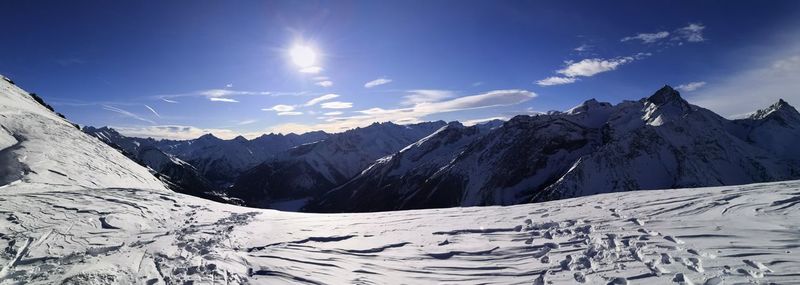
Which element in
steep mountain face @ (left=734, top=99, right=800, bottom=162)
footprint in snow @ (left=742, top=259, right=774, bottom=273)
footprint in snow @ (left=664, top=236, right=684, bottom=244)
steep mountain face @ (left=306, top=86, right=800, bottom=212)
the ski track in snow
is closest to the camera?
footprint in snow @ (left=742, top=259, right=774, bottom=273)

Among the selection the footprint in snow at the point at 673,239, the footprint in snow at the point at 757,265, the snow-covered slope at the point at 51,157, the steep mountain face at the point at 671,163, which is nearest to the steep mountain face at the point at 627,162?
the steep mountain face at the point at 671,163

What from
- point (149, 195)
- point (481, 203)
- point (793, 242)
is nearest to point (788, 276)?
point (793, 242)

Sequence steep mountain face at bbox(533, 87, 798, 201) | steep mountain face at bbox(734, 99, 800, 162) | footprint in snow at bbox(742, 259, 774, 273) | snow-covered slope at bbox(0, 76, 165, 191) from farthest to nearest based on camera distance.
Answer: steep mountain face at bbox(734, 99, 800, 162), steep mountain face at bbox(533, 87, 798, 201), snow-covered slope at bbox(0, 76, 165, 191), footprint in snow at bbox(742, 259, 774, 273)

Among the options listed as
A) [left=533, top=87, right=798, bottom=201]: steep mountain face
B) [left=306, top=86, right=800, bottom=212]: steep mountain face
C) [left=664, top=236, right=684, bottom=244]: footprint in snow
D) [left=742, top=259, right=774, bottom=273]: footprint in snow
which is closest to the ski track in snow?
[left=742, top=259, right=774, bottom=273]: footprint in snow

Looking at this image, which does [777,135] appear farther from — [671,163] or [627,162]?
[627,162]

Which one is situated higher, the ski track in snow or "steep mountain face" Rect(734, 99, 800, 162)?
"steep mountain face" Rect(734, 99, 800, 162)

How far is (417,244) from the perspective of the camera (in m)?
13.6

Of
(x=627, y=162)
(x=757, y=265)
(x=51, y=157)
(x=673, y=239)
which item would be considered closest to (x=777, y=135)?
(x=627, y=162)

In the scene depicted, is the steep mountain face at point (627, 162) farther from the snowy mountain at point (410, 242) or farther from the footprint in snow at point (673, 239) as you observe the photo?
the footprint in snow at point (673, 239)

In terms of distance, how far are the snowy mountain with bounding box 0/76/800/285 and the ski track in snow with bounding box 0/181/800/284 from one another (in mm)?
44

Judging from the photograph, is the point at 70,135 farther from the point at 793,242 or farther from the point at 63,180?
the point at 793,242

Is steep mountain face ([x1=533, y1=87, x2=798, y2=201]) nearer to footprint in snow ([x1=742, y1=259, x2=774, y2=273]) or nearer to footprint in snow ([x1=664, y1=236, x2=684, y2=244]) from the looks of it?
footprint in snow ([x1=664, y1=236, x2=684, y2=244])

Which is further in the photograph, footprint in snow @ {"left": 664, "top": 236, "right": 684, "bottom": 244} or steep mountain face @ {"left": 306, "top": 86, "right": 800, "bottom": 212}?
steep mountain face @ {"left": 306, "top": 86, "right": 800, "bottom": 212}

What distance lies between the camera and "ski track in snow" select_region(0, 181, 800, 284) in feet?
30.9
